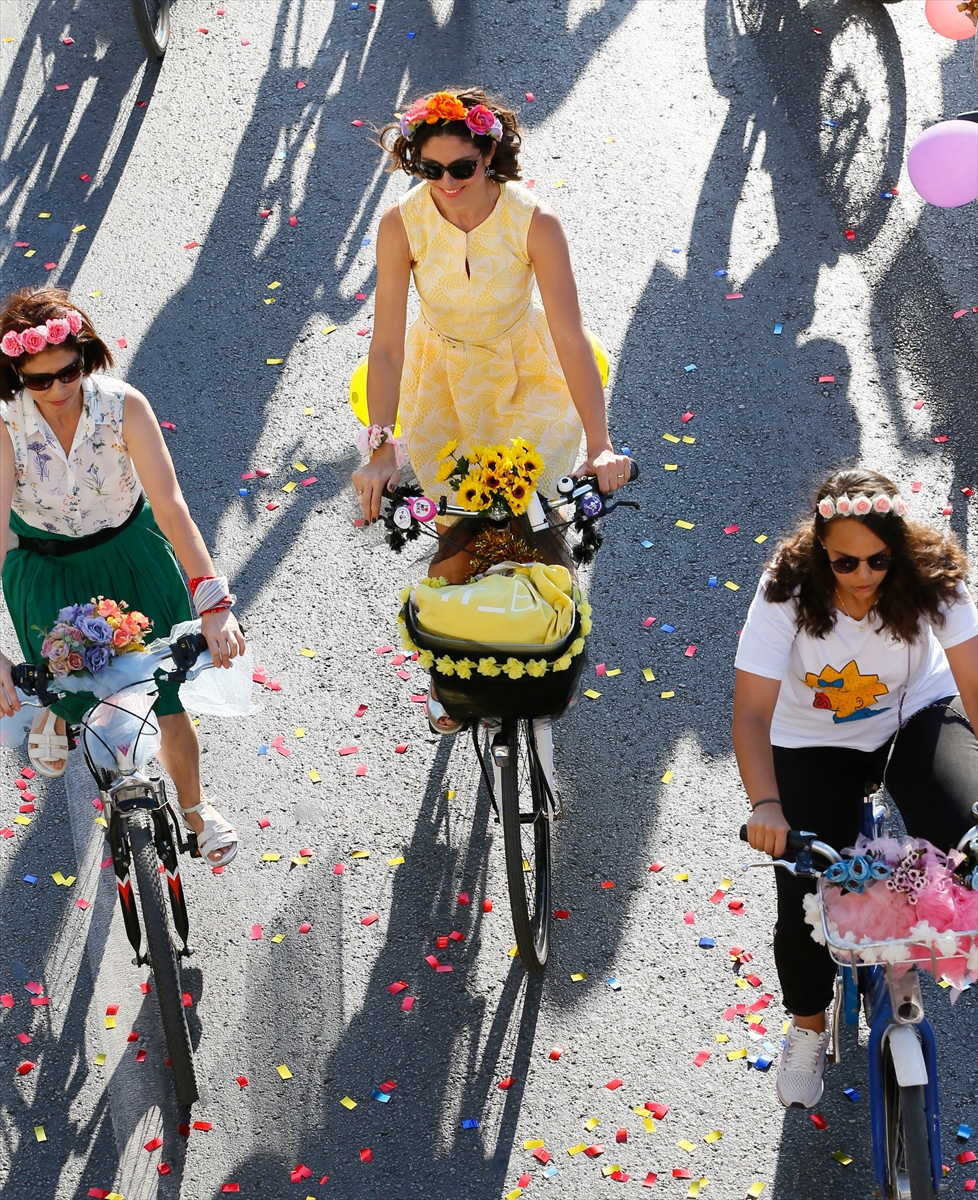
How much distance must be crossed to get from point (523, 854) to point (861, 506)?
66.9 inches

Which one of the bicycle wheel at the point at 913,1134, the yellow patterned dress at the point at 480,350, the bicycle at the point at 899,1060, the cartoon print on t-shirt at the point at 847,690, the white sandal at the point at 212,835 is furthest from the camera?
the white sandal at the point at 212,835

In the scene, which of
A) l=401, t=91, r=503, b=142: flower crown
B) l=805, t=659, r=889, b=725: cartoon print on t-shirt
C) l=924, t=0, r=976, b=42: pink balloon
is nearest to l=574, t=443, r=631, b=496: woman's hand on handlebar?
l=805, t=659, r=889, b=725: cartoon print on t-shirt

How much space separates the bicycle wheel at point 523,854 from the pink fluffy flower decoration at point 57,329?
171cm

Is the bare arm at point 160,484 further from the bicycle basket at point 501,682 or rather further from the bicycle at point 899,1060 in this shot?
the bicycle at point 899,1060

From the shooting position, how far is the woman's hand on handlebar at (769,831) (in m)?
3.44

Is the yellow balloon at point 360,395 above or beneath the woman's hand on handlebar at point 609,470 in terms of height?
above

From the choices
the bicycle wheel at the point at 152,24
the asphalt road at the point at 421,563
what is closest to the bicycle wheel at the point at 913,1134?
the asphalt road at the point at 421,563

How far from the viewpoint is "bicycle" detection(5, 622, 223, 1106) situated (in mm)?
3830

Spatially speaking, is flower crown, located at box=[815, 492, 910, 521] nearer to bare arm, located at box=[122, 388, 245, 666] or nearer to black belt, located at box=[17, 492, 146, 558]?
bare arm, located at box=[122, 388, 245, 666]

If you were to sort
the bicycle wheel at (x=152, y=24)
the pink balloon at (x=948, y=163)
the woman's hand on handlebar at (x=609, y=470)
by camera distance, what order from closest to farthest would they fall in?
the woman's hand on handlebar at (x=609, y=470)
the pink balloon at (x=948, y=163)
the bicycle wheel at (x=152, y=24)

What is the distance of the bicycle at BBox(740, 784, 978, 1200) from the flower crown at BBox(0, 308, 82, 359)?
232cm

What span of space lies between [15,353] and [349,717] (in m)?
2.11

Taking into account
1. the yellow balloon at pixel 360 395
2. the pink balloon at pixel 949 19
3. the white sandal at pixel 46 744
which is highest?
the pink balloon at pixel 949 19

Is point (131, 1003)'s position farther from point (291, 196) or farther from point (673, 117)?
point (673, 117)
